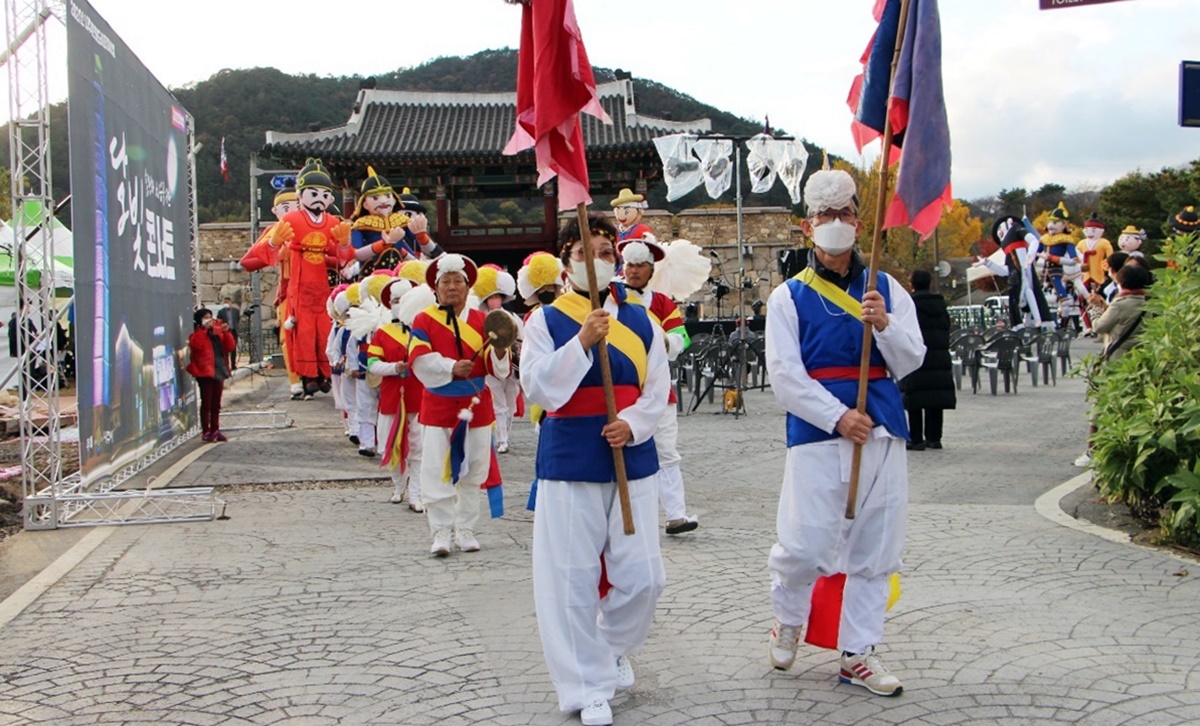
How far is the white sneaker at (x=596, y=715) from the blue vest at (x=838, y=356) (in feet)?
4.07

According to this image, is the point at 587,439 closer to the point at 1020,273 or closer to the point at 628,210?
the point at 628,210

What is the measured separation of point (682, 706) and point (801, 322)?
1.52 meters

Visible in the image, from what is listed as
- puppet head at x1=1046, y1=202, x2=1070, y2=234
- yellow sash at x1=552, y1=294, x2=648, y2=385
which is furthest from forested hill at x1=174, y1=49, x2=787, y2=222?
yellow sash at x1=552, y1=294, x2=648, y2=385

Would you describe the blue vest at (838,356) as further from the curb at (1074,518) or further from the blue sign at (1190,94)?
the blue sign at (1190,94)

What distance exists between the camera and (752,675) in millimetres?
4555

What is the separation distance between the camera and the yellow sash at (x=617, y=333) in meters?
4.39

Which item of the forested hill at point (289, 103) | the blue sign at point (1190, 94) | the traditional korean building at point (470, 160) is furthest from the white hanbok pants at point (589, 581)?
the forested hill at point (289, 103)

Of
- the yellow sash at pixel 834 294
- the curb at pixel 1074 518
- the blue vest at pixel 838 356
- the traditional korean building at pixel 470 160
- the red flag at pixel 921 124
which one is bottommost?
the curb at pixel 1074 518

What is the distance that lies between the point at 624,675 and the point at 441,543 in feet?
9.60

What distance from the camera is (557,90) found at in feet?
14.9

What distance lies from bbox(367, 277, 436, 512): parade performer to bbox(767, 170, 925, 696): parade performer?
3.98 meters

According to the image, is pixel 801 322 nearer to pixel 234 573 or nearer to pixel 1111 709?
pixel 1111 709

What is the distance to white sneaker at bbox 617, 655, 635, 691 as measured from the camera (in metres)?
4.38

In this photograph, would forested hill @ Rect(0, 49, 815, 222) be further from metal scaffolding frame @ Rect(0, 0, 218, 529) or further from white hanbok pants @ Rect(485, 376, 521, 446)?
metal scaffolding frame @ Rect(0, 0, 218, 529)
